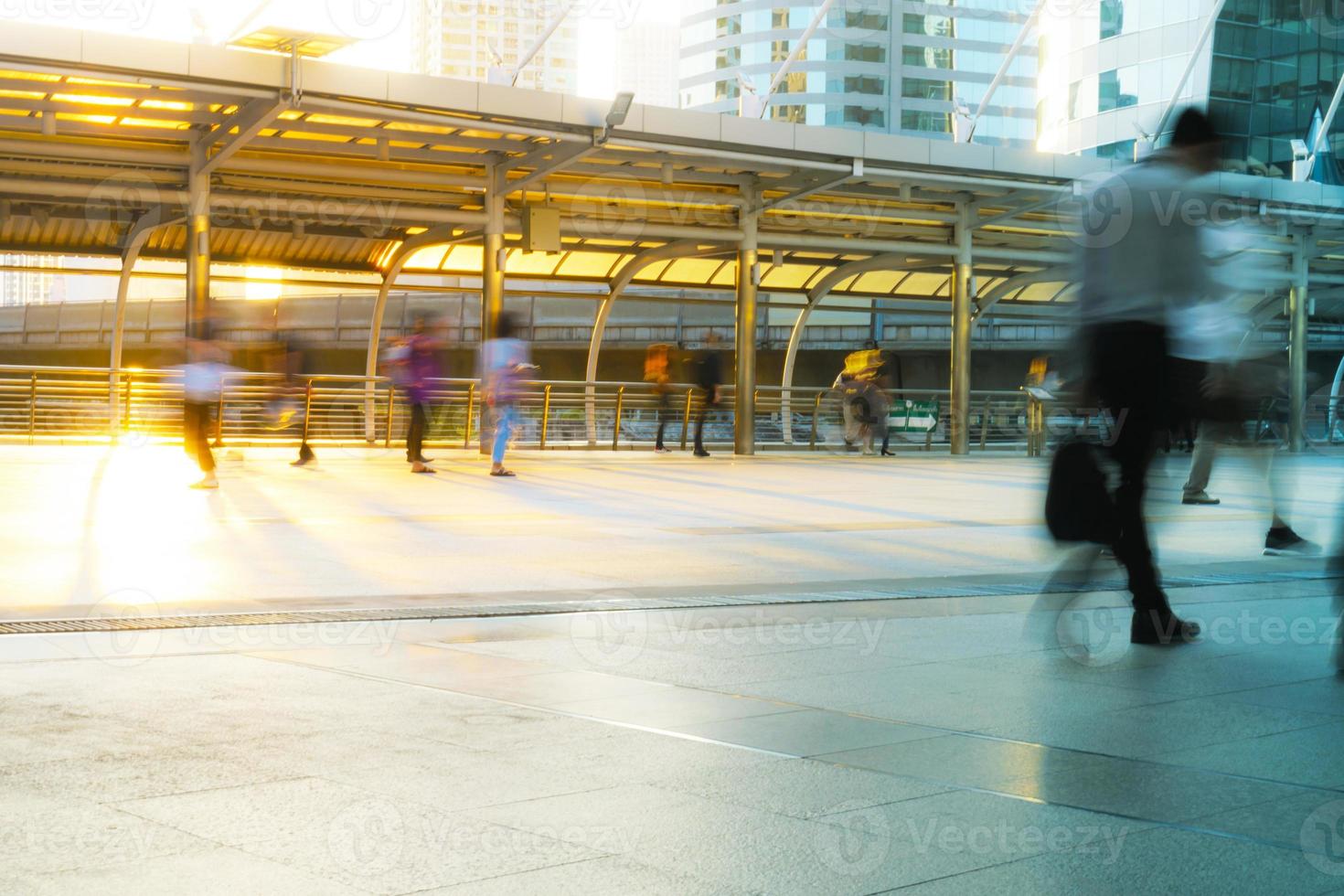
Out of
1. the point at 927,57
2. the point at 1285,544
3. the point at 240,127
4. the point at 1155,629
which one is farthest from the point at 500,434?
the point at 927,57

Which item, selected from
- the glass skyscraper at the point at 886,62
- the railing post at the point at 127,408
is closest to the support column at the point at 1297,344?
the railing post at the point at 127,408

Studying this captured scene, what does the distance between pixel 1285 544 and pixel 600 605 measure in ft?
14.5

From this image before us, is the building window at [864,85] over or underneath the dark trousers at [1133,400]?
over

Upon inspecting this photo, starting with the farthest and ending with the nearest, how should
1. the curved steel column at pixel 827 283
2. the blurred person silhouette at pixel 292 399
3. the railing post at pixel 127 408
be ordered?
the curved steel column at pixel 827 283, the railing post at pixel 127 408, the blurred person silhouette at pixel 292 399

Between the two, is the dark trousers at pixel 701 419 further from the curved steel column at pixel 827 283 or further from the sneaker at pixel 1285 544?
the sneaker at pixel 1285 544

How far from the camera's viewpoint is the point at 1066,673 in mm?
4953

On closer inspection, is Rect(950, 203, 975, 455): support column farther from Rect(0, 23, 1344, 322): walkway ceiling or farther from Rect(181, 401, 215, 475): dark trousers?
Rect(181, 401, 215, 475): dark trousers

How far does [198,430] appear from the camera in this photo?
536 inches

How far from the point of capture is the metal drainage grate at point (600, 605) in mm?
5703

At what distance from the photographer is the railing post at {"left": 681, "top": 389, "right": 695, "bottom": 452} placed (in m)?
25.2

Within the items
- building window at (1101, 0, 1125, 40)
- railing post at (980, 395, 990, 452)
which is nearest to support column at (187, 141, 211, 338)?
railing post at (980, 395, 990, 452)

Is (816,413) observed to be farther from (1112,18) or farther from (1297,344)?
(1112,18)

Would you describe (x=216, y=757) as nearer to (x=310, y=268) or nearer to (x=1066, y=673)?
(x=1066, y=673)

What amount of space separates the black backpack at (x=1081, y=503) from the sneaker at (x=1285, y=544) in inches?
164
